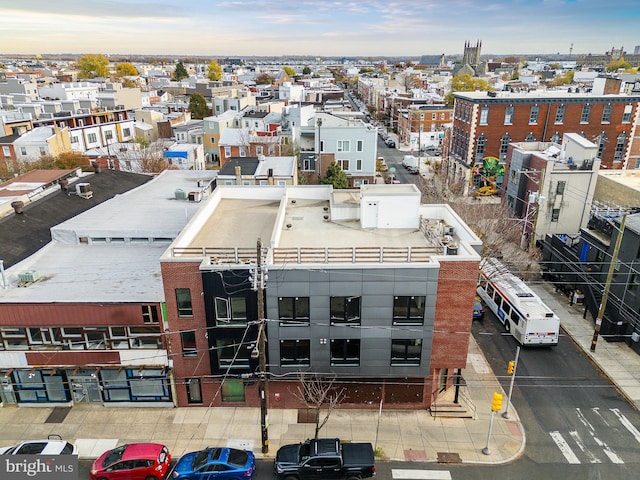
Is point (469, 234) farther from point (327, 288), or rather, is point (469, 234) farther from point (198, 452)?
point (198, 452)

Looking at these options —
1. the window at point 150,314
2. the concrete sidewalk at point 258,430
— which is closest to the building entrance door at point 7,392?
the concrete sidewalk at point 258,430

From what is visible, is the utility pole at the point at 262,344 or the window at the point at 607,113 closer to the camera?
the utility pole at the point at 262,344

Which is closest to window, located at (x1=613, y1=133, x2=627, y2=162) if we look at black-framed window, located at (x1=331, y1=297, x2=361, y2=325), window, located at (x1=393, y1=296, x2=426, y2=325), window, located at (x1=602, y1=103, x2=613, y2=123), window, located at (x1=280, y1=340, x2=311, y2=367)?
window, located at (x1=602, y1=103, x2=613, y2=123)

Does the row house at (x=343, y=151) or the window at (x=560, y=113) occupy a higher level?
the window at (x=560, y=113)

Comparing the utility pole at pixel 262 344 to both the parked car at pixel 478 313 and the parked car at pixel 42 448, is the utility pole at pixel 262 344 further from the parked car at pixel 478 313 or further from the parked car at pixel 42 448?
the parked car at pixel 478 313

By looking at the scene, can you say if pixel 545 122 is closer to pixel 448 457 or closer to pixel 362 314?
pixel 362 314

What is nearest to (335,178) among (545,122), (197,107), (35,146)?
(545,122)

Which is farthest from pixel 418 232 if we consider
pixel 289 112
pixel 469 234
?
pixel 289 112
